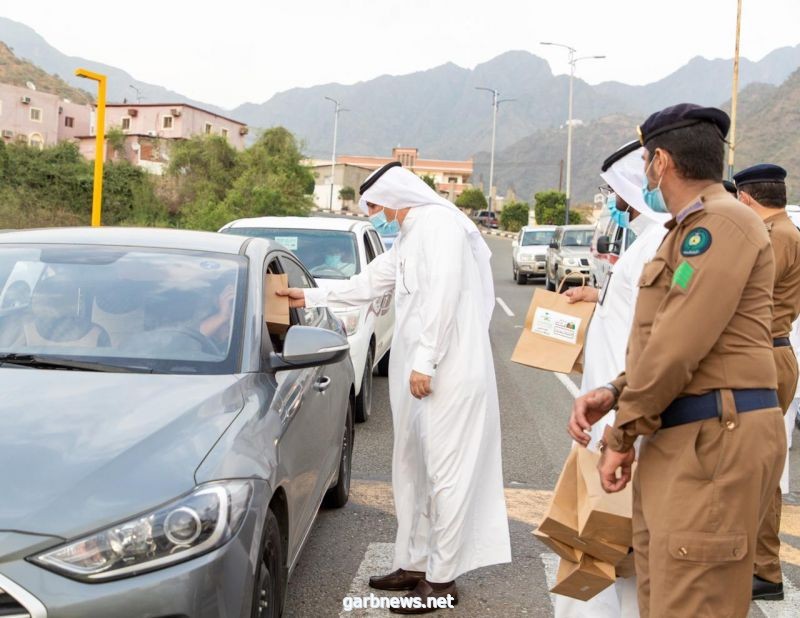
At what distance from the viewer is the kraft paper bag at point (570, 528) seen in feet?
9.95

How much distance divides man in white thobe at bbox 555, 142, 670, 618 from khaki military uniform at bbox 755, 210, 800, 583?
716 millimetres

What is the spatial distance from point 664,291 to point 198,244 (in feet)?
8.40

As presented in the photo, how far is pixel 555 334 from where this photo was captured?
4.17m

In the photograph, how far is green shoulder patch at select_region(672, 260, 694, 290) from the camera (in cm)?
242

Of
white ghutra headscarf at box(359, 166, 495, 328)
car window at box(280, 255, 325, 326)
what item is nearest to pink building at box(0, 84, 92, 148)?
car window at box(280, 255, 325, 326)

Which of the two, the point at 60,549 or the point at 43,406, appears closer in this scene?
the point at 60,549

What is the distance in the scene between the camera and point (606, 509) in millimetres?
2930

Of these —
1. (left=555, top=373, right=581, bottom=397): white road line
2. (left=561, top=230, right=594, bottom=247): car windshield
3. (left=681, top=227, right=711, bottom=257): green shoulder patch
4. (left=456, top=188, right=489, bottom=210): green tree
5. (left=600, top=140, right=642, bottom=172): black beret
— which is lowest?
(left=555, top=373, right=581, bottom=397): white road line

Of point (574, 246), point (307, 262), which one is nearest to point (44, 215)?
point (574, 246)

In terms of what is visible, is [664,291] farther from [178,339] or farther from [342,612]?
[342,612]

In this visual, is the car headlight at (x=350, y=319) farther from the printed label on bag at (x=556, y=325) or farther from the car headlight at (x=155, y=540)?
the car headlight at (x=155, y=540)

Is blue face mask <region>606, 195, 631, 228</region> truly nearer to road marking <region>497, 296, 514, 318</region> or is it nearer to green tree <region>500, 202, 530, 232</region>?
road marking <region>497, 296, 514, 318</region>

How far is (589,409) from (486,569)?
2.26 metres

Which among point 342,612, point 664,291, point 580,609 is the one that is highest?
point 664,291
